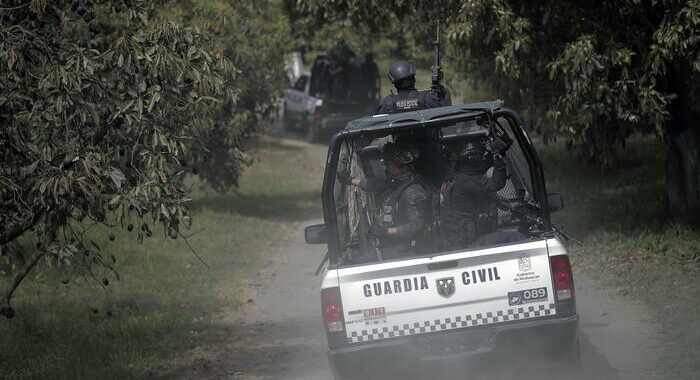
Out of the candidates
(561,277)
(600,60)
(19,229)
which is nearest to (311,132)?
(600,60)

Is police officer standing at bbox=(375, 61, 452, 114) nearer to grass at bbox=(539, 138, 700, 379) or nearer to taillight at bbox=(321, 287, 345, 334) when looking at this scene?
taillight at bbox=(321, 287, 345, 334)

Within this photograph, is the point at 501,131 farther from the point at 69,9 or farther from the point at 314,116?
the point at 314,116

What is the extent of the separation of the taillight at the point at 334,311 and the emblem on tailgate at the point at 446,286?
64 centimetres

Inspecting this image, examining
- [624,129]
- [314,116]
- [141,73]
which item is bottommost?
[314,116]

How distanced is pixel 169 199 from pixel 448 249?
1.97 meters

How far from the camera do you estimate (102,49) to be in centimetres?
978

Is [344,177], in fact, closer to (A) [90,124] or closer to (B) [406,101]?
(B) [406,101]

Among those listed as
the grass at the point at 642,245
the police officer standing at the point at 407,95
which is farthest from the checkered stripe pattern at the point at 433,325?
the police officer standing at the point at 407,95

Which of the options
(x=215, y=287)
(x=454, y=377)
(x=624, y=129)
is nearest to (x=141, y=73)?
(x=454, y=377)

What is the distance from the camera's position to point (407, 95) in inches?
361

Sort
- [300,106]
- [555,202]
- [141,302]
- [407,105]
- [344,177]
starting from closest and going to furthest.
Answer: [555,202]
[344,177]
[407,105]
[141,302]
[300,106]

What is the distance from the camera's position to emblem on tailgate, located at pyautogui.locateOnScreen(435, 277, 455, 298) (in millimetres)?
6723

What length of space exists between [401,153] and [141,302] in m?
5.61

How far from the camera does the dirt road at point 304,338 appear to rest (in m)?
8.21
